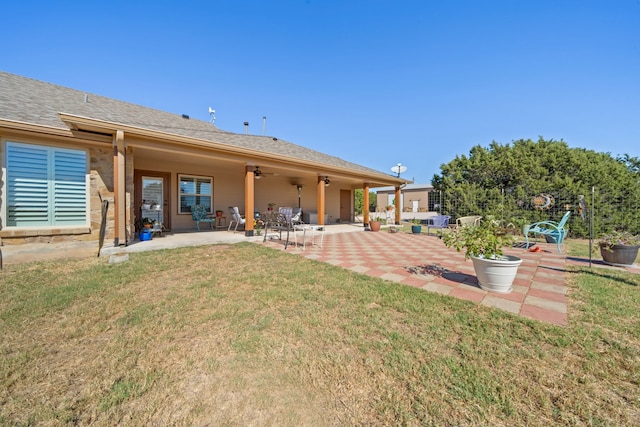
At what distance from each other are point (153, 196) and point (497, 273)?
10.2m

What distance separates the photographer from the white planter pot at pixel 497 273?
320 centimetres

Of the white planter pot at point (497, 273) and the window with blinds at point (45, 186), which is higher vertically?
the window with blinds at point (45, 186)

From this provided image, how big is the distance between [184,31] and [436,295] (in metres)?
11.1

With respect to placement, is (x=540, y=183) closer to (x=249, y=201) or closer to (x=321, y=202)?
(x=321, y=202)

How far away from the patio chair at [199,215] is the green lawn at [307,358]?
233 inches

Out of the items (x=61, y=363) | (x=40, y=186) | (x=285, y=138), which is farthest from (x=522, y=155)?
(x=40, y=186)

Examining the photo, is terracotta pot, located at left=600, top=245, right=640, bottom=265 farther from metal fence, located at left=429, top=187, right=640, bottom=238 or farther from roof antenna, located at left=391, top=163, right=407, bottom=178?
roof antenna, located at left=391, top=163, right=407, bottom=178

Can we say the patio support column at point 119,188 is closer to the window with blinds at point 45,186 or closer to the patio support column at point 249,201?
the window with blinds at point 45,186

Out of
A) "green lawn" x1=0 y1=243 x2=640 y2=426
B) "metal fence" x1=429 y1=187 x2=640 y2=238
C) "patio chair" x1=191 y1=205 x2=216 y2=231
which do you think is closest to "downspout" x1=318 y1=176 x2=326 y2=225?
"patio chair" x1=191 y1=205 x2=216 y2=231

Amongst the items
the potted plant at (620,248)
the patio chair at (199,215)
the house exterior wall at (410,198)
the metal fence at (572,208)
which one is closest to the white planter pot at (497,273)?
the potted plant at (620,248)

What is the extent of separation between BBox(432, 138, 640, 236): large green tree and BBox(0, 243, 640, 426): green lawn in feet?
24.6

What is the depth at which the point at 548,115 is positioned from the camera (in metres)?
10.4

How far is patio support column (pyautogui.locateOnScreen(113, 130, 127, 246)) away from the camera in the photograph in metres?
5.59

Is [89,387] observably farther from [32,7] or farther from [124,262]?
[32,7]
